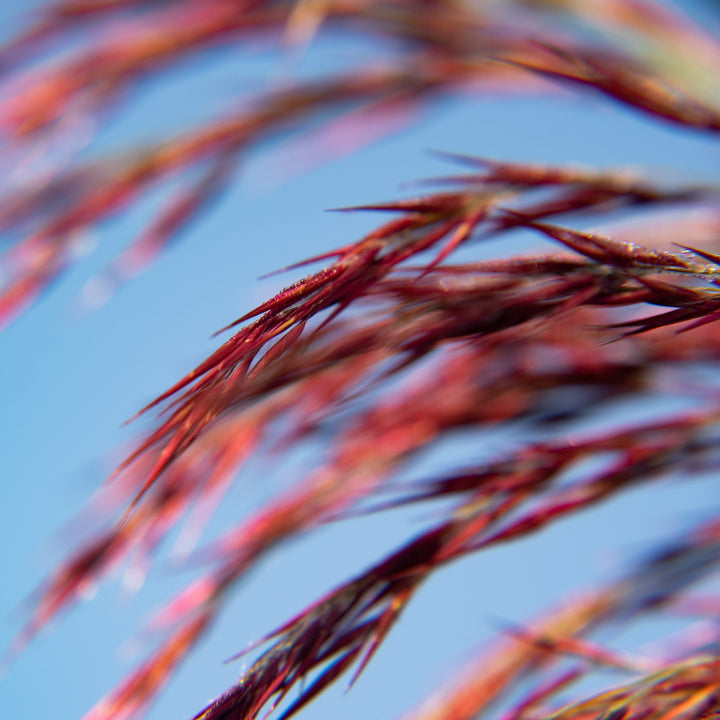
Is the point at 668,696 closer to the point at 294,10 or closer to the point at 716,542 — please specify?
the point at 716,542

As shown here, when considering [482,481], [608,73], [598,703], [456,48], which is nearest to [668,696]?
[598,703]

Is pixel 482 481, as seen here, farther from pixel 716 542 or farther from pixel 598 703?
pixel 716 542

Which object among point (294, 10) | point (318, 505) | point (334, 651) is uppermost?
point (294, 10)

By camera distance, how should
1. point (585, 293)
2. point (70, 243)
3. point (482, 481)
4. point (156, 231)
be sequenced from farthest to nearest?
point (156, 231)
point (70, 243)
point (482, 481)
point (585, 293)

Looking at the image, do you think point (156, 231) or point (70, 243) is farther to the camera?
point (156, 231)

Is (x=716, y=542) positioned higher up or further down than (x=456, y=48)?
further down

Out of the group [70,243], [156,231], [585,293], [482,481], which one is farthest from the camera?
[156,231]

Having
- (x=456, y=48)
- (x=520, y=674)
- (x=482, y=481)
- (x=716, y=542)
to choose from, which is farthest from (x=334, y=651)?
(x=456, y=48)
